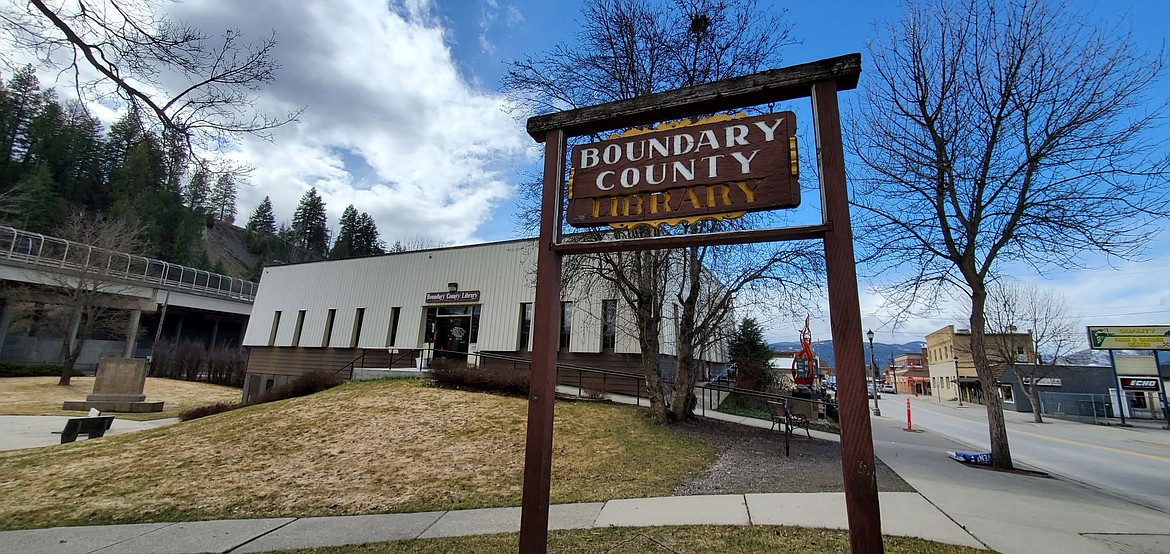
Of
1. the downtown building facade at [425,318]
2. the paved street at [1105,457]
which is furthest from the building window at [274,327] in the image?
the paved street at [1105,457]

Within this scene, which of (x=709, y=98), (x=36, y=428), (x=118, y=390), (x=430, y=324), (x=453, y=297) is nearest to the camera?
(x=709, y=98)

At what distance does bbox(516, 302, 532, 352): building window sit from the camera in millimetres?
19250

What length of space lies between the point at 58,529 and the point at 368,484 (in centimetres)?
309

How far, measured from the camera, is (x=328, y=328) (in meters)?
24.7

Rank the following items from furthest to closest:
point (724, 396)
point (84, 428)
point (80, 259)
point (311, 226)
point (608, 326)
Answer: point (311, 226)
point (80, 259)
point (724, 396)
point (608, 326)
point (84, 428)

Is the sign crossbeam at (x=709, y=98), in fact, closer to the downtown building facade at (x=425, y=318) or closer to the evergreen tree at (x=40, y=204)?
the downtown building facade at (x=425, y=318)

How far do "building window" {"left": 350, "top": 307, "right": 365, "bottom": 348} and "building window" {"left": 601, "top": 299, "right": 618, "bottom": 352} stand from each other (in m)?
12.8

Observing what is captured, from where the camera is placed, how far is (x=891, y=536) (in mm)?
4418

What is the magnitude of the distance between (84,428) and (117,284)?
2621 cm

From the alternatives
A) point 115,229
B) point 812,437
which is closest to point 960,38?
point 812,437

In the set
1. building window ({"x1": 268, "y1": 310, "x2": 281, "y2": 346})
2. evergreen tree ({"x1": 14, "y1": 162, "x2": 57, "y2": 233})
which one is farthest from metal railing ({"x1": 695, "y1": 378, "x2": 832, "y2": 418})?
evergreen tree ({"x1": 14, "y1": 162, "x2": 57, "y2": 233})

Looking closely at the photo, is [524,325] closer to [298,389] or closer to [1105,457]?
[298,389]

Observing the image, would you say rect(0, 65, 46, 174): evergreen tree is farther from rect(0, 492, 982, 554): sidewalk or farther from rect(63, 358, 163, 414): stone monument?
rect(63, 358, 163, 414): stone monument

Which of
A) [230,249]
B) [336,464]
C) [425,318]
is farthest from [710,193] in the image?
[230,249]
